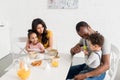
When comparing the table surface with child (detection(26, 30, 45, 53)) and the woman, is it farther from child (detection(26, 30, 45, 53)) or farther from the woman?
the woman

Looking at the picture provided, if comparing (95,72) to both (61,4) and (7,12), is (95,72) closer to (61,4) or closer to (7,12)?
(61,4)

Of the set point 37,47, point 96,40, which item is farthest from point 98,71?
point 37,47

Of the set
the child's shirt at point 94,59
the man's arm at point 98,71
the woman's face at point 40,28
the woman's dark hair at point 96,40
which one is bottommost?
the man's arm at point 98,71

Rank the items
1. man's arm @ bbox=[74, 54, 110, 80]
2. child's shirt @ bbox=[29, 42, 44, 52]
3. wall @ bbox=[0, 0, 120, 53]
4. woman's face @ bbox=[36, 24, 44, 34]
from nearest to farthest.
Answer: man's arm @ bbox=[74, 54, 110, 80], child's shirt @ bbox=[29, 42, 44, 52], woman's face @ bbox=[36, 24, 44, 34], wall @ bbox=[0, 0, 120, 53]

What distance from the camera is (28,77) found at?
5.25ft

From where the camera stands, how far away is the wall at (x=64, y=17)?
3.67 m

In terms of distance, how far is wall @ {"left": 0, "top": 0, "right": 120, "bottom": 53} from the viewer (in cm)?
367

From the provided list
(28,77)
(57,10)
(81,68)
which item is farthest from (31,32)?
(57,10)

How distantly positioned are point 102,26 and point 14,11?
1.54 m

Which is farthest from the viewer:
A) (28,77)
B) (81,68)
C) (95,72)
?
(81,68)

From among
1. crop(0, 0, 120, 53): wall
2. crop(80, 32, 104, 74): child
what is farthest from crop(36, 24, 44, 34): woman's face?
crop(0, 0, 120, 53): wall

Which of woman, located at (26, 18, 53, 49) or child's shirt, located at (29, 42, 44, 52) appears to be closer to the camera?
child's shirt, located at (29, 42, 44, 52)

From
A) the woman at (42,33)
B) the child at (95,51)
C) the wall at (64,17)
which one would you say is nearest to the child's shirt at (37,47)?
the woman at (42,33)

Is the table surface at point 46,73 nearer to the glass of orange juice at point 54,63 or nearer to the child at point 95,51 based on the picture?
the glass of orange juice at point 54,63
